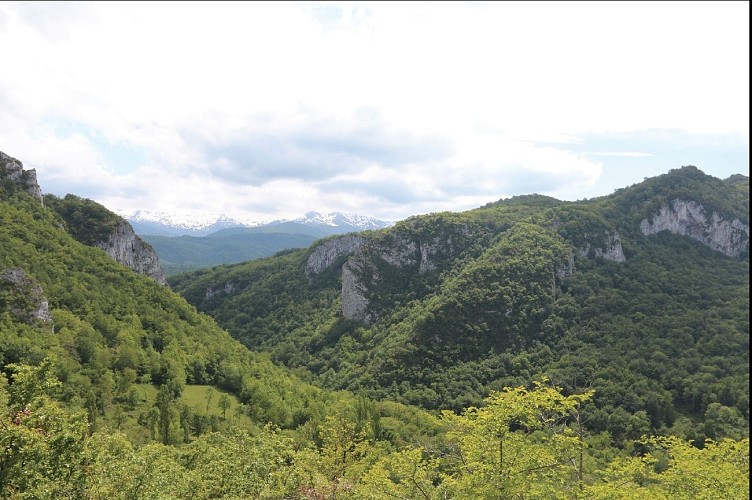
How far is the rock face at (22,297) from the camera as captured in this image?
6384 cm

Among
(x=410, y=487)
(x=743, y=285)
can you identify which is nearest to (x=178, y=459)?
(x=410, y=487)

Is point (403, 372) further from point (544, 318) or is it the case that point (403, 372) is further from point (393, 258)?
point (393, 258)

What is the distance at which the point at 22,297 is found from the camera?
6512 centimetres

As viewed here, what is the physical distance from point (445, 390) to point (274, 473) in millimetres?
104145

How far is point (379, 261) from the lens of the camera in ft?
595

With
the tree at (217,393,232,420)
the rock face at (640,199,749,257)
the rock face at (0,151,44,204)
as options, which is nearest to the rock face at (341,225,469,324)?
the rock face at (640,199,749,257)

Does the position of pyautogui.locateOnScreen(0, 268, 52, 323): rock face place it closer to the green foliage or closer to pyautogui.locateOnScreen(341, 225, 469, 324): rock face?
the green foliage

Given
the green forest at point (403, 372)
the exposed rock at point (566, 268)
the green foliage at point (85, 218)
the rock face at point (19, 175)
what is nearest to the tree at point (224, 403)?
the green forest at point (403, 372)

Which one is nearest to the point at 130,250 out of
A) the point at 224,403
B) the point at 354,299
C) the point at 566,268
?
the point at 354,299

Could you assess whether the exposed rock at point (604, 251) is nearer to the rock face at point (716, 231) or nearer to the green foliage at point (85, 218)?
the rock face at point (716, 231)

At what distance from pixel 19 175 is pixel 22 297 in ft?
159

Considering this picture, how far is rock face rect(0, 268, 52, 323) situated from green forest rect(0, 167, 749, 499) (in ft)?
0.97

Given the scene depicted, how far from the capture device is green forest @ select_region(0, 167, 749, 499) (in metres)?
20.2

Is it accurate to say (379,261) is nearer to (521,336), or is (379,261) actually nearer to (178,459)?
(521,336)
